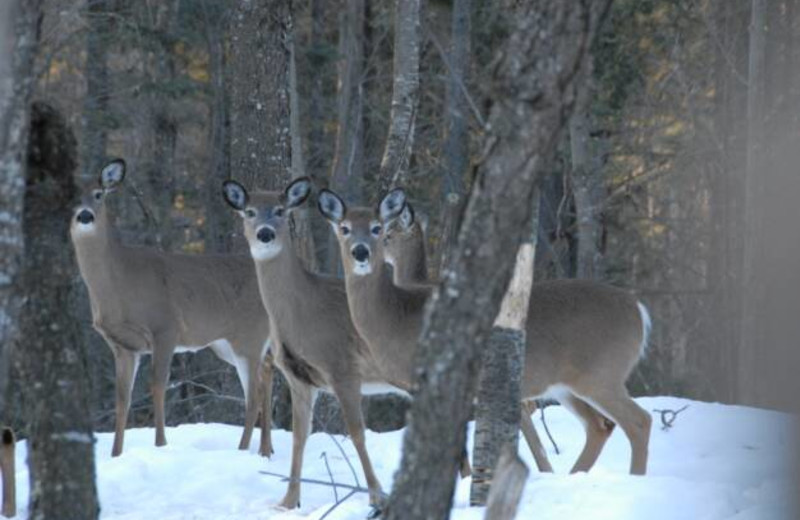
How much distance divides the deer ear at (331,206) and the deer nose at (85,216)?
2.55 meters

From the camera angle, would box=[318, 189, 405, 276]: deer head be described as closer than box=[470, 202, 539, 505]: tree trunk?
No

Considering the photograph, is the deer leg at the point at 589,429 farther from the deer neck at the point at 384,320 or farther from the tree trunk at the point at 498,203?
the tree trunk at the point at 498,203

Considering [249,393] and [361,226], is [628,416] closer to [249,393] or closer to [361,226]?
[361,226]

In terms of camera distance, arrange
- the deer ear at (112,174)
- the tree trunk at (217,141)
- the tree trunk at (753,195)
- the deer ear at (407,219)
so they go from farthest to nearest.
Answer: the tree trunk at (217,141) → the tree trunk at (753,195) → the deer ear at (112,174) → the deer ear at (407,219)

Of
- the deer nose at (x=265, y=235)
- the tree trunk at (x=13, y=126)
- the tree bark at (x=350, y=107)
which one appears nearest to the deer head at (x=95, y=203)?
the deer nose at (x=265, y=235)

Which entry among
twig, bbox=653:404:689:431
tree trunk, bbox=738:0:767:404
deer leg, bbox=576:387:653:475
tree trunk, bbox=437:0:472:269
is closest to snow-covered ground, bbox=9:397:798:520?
twig, bbox=653:404:689:431

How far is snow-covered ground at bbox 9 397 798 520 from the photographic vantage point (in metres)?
7.30

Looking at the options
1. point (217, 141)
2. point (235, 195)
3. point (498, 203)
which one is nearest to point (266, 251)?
point (235, 195)

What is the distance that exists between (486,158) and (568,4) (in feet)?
1.82

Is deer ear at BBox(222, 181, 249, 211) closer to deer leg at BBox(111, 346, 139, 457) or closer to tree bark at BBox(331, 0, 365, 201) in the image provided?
deer leg at BBox(111, 346, 139, 457)

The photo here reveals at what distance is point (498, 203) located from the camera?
4.62 m

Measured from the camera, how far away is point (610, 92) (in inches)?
Answer: 886

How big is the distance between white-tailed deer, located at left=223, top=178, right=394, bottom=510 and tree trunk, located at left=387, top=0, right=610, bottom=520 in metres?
4.61

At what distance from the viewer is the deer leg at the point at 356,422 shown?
905cm
